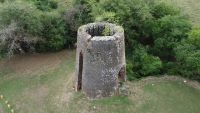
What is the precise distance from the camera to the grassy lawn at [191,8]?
120ft

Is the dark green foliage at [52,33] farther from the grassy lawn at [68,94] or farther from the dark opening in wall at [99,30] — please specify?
the dark opening in wall at [99,30]

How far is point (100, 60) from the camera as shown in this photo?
80.3 feet

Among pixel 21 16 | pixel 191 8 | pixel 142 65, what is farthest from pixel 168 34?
pixel 21 16

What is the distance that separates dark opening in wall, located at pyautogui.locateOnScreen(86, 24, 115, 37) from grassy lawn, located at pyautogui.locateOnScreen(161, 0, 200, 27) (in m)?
11.8

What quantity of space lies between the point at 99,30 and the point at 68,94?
4427 millimetres

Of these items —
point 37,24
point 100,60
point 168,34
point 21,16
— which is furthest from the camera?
point 37,24

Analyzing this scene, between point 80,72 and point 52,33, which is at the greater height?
point 52,33

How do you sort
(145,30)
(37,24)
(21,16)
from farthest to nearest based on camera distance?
(145,30)
(37,24)
(21,16)

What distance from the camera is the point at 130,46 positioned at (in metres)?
31.8

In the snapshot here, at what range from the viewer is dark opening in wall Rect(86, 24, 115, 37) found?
26.0 metres

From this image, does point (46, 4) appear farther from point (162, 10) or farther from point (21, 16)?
point (162, 10)

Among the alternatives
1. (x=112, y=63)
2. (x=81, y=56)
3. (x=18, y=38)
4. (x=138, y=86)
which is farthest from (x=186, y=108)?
(x=18, y=38)

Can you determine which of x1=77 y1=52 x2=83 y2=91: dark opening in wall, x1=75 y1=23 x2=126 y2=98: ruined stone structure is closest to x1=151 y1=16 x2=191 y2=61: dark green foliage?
x1=75 y1=23 x2=126 y2=98: ruined stone structure

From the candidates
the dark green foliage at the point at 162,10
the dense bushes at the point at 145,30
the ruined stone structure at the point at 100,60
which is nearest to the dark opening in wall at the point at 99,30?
the ruined stone structure at the point at 100,60
